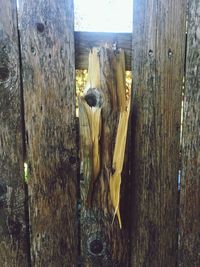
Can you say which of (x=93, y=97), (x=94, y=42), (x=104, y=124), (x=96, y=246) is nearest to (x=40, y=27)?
(x=94, y=42)

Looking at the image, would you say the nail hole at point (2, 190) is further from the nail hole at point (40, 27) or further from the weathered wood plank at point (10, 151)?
the nail hole at point (40, 27)

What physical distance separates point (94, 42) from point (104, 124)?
13.1 inches

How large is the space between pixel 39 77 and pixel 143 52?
432 millimetres

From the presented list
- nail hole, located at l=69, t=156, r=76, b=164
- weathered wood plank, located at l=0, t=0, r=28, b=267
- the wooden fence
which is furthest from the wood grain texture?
weathered wood plank, located at l=0, t=0, r=28, b=267

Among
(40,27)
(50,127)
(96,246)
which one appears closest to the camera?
(40,27)

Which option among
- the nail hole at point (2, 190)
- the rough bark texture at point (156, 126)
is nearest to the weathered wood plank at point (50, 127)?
the nail hole at point (2, 190)

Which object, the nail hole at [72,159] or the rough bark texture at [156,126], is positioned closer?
the rough bark texture at [156,126]

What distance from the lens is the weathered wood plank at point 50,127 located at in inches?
63.1

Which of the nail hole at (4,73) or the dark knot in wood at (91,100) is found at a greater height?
the nail hole at (4,73)

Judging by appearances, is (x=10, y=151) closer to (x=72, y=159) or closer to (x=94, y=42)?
(x=72, y=159)

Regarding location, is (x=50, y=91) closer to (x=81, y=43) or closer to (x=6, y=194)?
(x=81, y=43)

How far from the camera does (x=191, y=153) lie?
1702mm

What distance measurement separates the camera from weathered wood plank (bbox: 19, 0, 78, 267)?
1602 mm

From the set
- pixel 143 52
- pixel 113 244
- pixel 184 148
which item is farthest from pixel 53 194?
pixel 143 52
